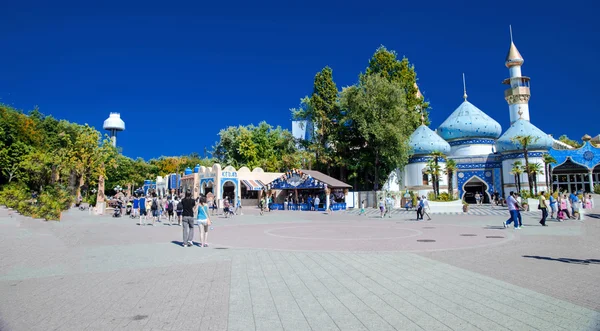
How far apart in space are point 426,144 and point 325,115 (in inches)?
471

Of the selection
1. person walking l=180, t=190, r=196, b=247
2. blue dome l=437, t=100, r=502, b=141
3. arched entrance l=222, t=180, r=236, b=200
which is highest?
blue dome l=437, t=100, r=502, b=141

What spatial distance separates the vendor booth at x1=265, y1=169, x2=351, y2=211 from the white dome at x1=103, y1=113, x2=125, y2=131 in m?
89.9

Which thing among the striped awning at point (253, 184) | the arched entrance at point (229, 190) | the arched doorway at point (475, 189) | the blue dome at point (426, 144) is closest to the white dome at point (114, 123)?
the arched entrance at point (229, 190)

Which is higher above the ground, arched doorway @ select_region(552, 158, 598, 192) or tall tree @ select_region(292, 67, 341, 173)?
tall tree @ select_region(292, 67, 341, 173)

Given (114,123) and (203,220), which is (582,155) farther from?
(114,123)

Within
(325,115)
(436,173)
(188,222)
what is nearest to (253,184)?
(325,115)

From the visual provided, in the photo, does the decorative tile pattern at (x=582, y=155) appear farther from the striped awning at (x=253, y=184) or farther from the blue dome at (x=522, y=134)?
the striped awning at (x=253, y=184)

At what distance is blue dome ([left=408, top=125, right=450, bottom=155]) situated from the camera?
137 ft

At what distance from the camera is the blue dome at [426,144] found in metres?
41.8

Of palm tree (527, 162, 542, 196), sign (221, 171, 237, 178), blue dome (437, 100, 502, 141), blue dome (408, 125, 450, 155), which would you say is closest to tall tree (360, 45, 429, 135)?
blue dome (408, 125, 450, 155)

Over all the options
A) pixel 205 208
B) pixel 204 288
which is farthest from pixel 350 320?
pixel 205 208

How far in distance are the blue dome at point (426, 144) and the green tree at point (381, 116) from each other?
1667 mm

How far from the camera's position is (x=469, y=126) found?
150 feet

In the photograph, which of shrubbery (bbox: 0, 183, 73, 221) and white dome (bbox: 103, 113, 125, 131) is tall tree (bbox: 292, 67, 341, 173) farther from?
white dome (bbox: 103, 113, 125, 131)
